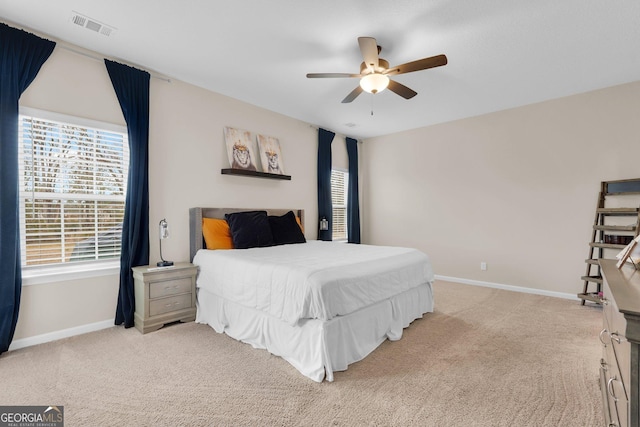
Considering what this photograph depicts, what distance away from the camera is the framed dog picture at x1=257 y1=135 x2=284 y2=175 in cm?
430

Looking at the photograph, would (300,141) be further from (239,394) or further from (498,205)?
(239,394)

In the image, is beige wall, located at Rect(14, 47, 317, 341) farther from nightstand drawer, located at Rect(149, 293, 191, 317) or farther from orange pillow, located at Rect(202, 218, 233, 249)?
nightstand drawer, located at Rect(149, 293, 191, 317)

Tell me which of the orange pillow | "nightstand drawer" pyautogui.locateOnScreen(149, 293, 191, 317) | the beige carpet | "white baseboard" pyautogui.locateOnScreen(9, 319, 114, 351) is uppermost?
the orange pillow

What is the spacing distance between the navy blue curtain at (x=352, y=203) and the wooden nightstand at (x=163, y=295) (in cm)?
330

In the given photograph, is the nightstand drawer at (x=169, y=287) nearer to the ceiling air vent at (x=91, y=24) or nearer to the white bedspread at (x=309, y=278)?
the white bedspread at (x=309, y=278)

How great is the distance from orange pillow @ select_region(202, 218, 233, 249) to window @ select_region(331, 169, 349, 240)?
2503 mm

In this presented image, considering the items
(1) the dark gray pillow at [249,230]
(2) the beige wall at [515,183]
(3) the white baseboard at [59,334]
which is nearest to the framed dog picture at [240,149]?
(1) the dark gray pillow at [249,230]

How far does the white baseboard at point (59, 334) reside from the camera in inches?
98.3

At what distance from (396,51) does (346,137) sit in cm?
307

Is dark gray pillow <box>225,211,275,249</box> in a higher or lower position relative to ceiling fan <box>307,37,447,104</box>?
lower

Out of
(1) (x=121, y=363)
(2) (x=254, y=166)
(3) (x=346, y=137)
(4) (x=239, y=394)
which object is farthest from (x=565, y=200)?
(1) (x=121, y=363)

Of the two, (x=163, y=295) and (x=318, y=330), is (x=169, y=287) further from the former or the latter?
(x=318, y=330)

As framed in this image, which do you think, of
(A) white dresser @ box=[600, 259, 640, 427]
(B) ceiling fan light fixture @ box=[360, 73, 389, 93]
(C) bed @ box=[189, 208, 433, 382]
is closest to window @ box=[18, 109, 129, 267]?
(C) bed @ box=[189, 208, 433, 382]

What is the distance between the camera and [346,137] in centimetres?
591
